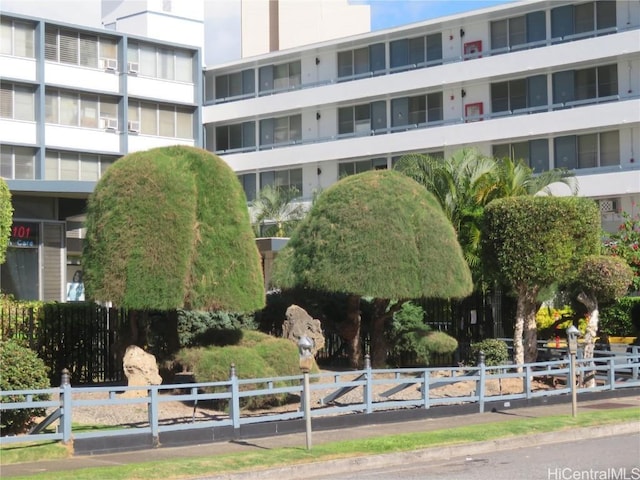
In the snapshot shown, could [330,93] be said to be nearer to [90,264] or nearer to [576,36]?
[576,36]

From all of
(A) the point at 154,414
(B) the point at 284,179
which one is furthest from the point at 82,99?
(A) the point at 154,414

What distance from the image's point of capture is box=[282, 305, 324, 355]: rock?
78.8 ft

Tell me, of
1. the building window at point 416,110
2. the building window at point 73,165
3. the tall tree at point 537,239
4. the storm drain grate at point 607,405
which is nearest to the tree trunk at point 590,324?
the tall tree at point 537,239

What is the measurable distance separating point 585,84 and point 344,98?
12777 millimetres

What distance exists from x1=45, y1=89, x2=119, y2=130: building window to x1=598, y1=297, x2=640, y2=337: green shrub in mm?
28676

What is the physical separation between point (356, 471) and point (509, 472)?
216cm

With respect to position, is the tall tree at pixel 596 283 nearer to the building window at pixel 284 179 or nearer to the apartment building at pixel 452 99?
the apartment building at pixel 452 99

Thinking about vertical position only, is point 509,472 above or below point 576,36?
below

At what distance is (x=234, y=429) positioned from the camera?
17188mm

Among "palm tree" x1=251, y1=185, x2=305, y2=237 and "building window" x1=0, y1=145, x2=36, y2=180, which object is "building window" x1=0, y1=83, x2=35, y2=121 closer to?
"building window" x1=0, y1=145, x2=36, y2=180

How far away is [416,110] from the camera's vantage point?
52.3 metres

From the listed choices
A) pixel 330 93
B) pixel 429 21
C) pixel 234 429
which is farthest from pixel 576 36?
pixel 234 429

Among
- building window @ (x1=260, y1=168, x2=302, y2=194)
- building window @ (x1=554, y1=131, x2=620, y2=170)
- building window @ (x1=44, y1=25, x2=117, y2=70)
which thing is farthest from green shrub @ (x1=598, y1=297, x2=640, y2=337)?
building window @ (x1=44, y1=25, x2=117, y2=70)

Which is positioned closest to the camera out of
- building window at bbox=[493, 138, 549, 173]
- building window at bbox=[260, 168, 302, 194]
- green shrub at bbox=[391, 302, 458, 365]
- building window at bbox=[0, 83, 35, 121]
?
green shrub at bbox=[391, 302, 458, 365]
